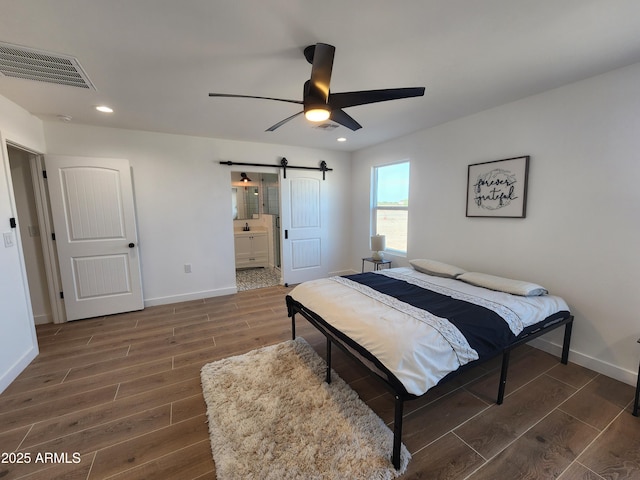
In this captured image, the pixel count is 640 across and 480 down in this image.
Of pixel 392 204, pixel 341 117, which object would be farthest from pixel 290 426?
pixel 392 204

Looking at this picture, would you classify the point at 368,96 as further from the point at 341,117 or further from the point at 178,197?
the point at 178,197

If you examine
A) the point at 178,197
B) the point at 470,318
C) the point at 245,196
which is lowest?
the point at 470,318

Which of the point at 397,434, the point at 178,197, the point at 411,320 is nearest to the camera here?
the point at 397,434

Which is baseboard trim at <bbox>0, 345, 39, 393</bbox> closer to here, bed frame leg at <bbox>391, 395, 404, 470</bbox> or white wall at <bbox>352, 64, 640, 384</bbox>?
bed frame leg at <bbox>391, 395, 404, 470</bbox>

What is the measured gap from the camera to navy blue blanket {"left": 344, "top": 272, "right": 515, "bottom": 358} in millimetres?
1759

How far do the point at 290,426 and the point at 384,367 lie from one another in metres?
0.75

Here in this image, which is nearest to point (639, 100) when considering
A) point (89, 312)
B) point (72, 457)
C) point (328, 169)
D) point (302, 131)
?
point (302, 131)

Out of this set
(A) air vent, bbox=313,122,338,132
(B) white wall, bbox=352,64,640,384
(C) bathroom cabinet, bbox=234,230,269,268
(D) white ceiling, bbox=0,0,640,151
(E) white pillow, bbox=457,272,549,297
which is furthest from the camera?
(C) bathroom cabinet, bbox=234,230,269,268

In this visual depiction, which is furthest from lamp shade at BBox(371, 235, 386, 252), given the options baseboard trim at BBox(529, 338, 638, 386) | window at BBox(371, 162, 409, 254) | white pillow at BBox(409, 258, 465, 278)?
baseboard trim at BBox(529, 338, 638, 386)

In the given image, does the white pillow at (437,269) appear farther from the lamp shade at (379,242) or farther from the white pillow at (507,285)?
the lamp shade at (379,242)

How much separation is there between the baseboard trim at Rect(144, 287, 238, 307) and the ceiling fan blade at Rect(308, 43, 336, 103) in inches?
137

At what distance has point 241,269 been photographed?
19.7 feet

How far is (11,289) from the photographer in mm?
2309

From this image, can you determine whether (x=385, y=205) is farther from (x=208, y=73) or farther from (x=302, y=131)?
(x=208, y=73)
